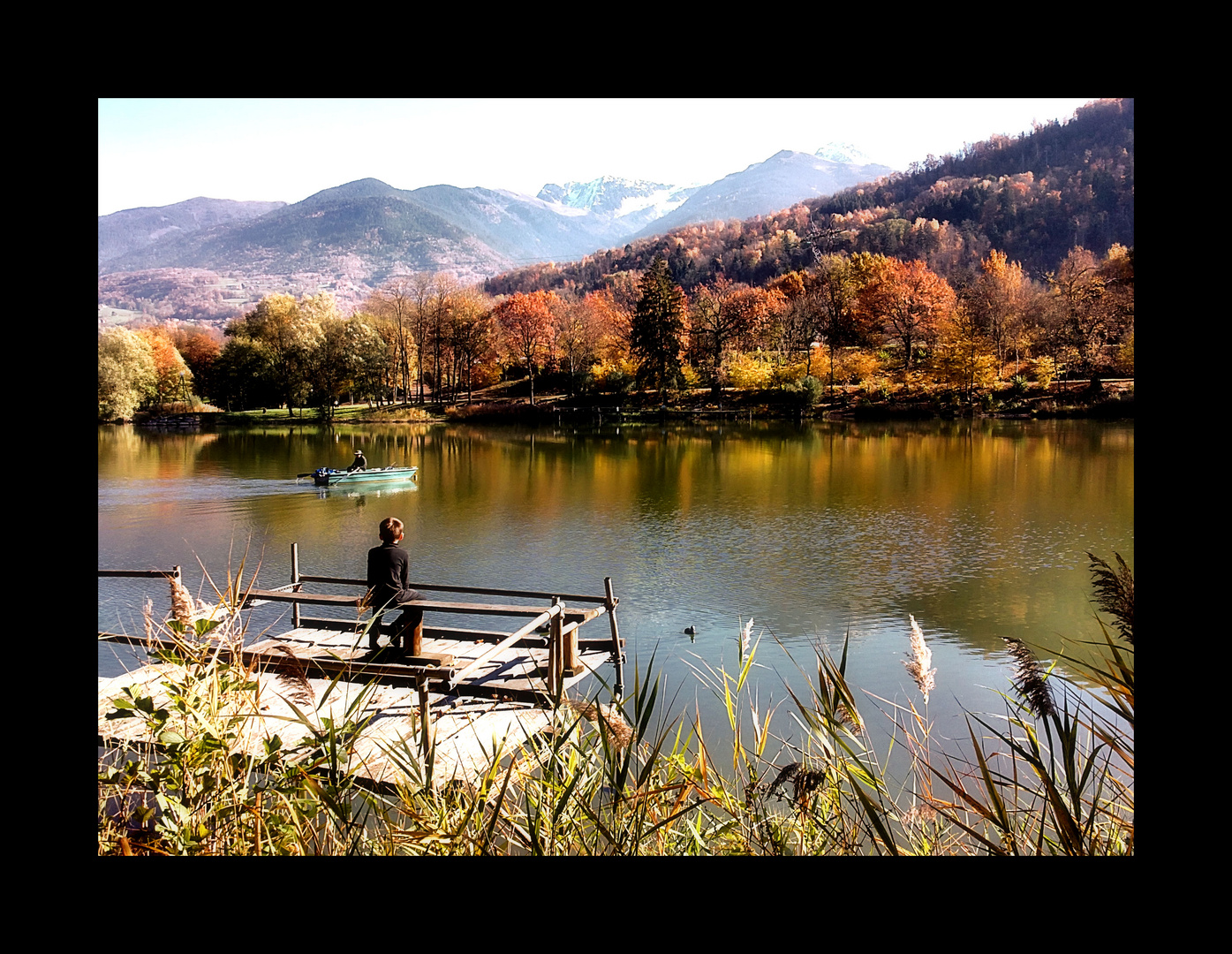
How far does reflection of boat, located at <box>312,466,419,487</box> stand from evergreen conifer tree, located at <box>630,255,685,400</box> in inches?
1147

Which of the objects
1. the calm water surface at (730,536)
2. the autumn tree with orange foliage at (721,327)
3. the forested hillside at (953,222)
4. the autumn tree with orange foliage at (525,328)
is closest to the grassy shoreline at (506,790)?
the calm water surface at (730,536)

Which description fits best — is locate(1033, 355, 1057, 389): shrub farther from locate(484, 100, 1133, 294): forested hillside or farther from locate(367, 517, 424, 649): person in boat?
locate(367, 517, 424, 649): person in boat

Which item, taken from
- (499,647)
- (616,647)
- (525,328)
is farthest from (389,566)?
(525,328)

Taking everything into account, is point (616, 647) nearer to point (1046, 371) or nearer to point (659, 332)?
point (1046, 371)

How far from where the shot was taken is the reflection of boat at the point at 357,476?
26859 mm

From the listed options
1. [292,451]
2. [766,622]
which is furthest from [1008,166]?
[766,622]

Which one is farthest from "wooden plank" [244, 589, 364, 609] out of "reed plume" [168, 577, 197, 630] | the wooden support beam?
"reed plume" [168, 577, 197, 630]

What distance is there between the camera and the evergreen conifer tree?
54.3 metres

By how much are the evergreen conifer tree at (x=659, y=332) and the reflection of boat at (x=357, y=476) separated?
29.1m

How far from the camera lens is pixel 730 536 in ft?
61.7

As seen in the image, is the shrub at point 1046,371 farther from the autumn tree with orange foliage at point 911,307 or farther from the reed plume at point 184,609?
the reed plume at point 184,609

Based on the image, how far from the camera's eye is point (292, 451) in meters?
38.5
